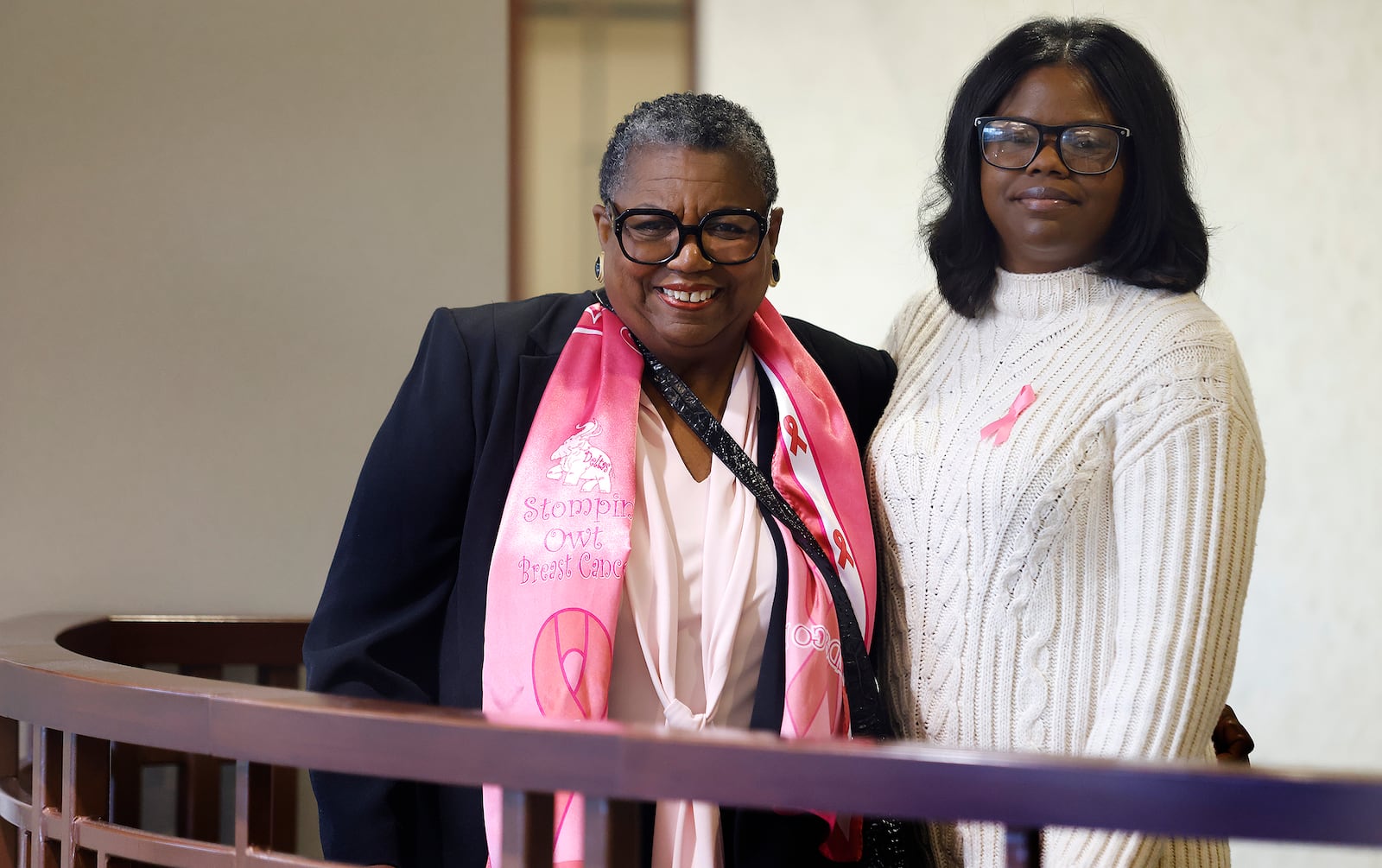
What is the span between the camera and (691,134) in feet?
5.98

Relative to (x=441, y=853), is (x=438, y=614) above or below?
above

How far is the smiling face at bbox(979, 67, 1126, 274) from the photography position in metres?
1.83

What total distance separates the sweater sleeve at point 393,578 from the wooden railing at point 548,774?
211 mm

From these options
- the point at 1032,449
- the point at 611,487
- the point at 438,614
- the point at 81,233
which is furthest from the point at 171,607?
the point at 1032,449

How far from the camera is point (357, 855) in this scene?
5.79ft

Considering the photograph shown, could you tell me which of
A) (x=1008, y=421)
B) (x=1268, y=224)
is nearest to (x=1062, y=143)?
(x=1008, y=421)

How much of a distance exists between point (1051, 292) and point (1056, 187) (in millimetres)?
171

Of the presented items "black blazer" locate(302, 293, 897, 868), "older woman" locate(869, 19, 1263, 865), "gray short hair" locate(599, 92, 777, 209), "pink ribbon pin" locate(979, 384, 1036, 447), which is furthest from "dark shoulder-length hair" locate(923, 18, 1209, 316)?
Answer: "black blazer" locate(302, 293, 897, 868)

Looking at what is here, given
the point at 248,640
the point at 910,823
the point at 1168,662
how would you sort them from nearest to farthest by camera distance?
the point at 1168,662, the point at 910,823, the point at 248,640

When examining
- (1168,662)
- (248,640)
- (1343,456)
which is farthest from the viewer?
(1343,456)

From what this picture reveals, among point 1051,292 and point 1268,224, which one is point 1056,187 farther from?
point 1268,224

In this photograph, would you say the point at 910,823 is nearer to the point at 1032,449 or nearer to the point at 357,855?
the point at 1032,449

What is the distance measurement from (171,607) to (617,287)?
189 centimetres

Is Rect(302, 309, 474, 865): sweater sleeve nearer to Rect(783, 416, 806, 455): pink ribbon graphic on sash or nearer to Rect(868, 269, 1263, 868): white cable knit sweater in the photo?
Rect(783, 416, 806, 455): pink ribbon graphic on sash
